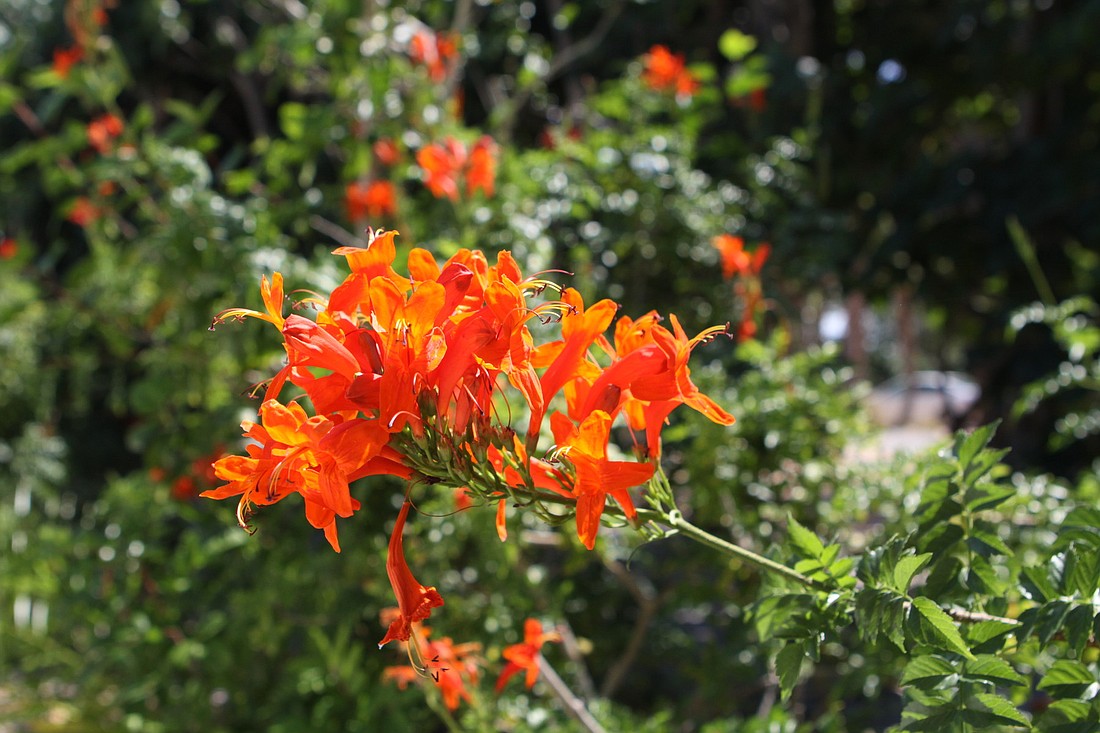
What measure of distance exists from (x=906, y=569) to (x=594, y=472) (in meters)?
0.27

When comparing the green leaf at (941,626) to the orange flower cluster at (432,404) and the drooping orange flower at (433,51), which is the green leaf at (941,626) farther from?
Answer: the drooping orange flower at (433,51)

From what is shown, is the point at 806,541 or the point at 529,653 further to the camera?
the point at 529,653

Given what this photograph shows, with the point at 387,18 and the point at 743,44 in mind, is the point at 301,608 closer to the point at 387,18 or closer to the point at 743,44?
the point at 387,18

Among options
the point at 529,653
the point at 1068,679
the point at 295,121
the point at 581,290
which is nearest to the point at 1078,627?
the point at 1068,679

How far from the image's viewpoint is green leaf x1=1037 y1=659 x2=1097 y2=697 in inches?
29.5

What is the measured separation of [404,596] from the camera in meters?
0.75

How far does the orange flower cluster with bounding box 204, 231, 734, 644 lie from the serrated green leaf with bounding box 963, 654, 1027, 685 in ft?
0.92

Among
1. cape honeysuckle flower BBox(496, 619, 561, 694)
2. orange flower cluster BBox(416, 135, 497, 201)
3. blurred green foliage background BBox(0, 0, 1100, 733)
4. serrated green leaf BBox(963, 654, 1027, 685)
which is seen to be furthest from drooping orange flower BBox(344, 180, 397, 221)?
serrated green leaf BBox(963, 654, 1027, 685)

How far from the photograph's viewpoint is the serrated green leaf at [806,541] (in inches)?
32.5

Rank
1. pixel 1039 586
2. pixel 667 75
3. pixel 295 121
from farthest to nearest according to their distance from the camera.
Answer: pixel 667 75 < pixel 295 121 < pixel 1039 586

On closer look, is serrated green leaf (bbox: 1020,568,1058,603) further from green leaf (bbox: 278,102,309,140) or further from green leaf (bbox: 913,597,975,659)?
green leaf (bbox: 278,102,309,140)

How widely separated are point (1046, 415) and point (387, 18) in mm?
2965

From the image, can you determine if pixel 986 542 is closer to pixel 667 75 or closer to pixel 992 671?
pixel 992 671

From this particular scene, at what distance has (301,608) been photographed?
232 cm
